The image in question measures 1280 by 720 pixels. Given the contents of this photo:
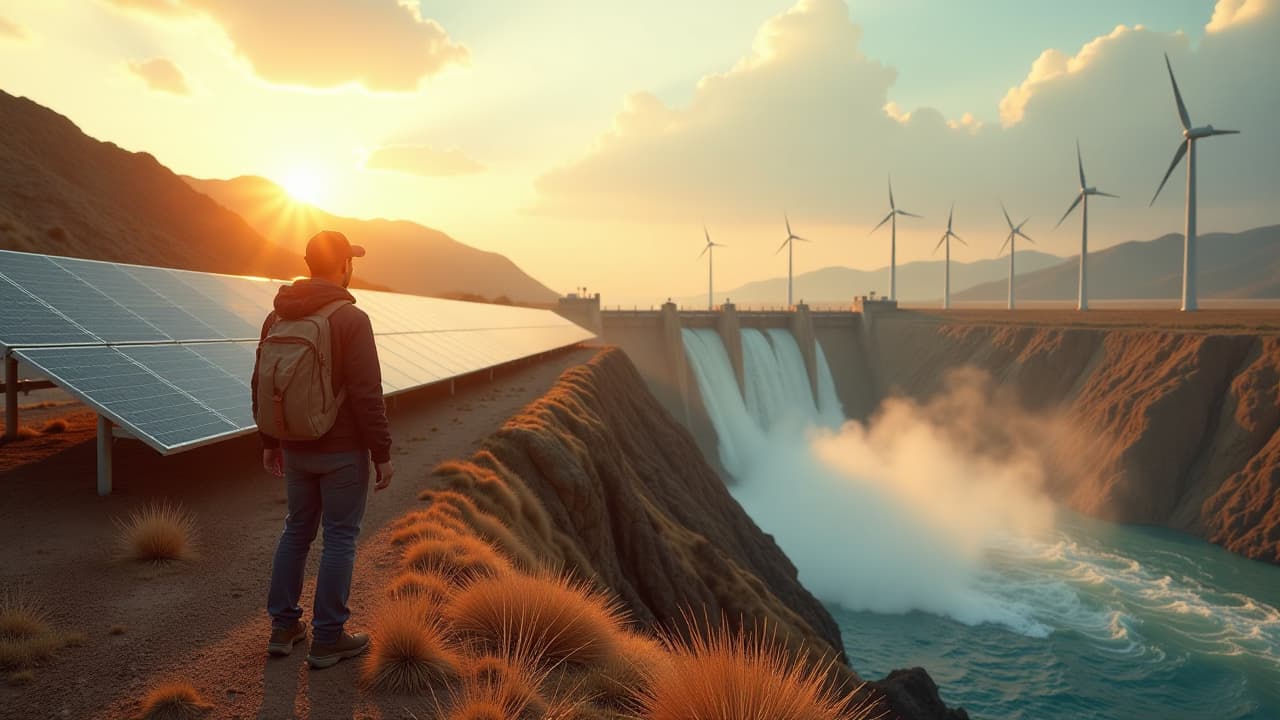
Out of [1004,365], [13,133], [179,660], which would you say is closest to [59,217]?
[13,133]

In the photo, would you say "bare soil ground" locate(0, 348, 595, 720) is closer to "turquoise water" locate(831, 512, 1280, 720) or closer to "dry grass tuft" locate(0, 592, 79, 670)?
"dry grass tuft" locate(0, 592, 79, 670)

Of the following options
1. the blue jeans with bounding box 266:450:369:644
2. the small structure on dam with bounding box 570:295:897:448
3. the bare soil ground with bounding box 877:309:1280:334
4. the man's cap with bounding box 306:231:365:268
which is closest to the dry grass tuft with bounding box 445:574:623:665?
the blue jeans with bounding box 266:450:369:644

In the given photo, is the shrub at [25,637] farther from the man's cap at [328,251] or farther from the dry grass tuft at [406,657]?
the man's cap at [328,251]

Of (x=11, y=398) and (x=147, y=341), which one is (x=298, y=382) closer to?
(x=147, y=341)

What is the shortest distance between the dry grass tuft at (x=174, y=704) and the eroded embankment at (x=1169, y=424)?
2076 inches

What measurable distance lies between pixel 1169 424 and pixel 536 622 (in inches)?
2244

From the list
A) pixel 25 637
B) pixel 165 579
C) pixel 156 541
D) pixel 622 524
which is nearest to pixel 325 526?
pixel 25 637

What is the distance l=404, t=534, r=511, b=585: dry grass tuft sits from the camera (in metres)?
7.95

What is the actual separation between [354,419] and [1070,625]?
38.6 m

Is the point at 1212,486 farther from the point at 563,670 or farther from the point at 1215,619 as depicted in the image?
the point at 563,670

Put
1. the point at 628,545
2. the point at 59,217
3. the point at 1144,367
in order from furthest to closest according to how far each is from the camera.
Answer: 1. the point at 59,217
2. the point at 1144,367
3. the point at 628,545

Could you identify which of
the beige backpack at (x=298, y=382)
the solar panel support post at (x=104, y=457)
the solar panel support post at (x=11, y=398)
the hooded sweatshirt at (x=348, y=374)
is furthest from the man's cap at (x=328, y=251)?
the solar panel support post at (x=11, y=398)

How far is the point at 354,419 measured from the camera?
17.3 ft

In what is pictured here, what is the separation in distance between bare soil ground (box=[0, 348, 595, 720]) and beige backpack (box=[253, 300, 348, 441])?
2.02 metres
